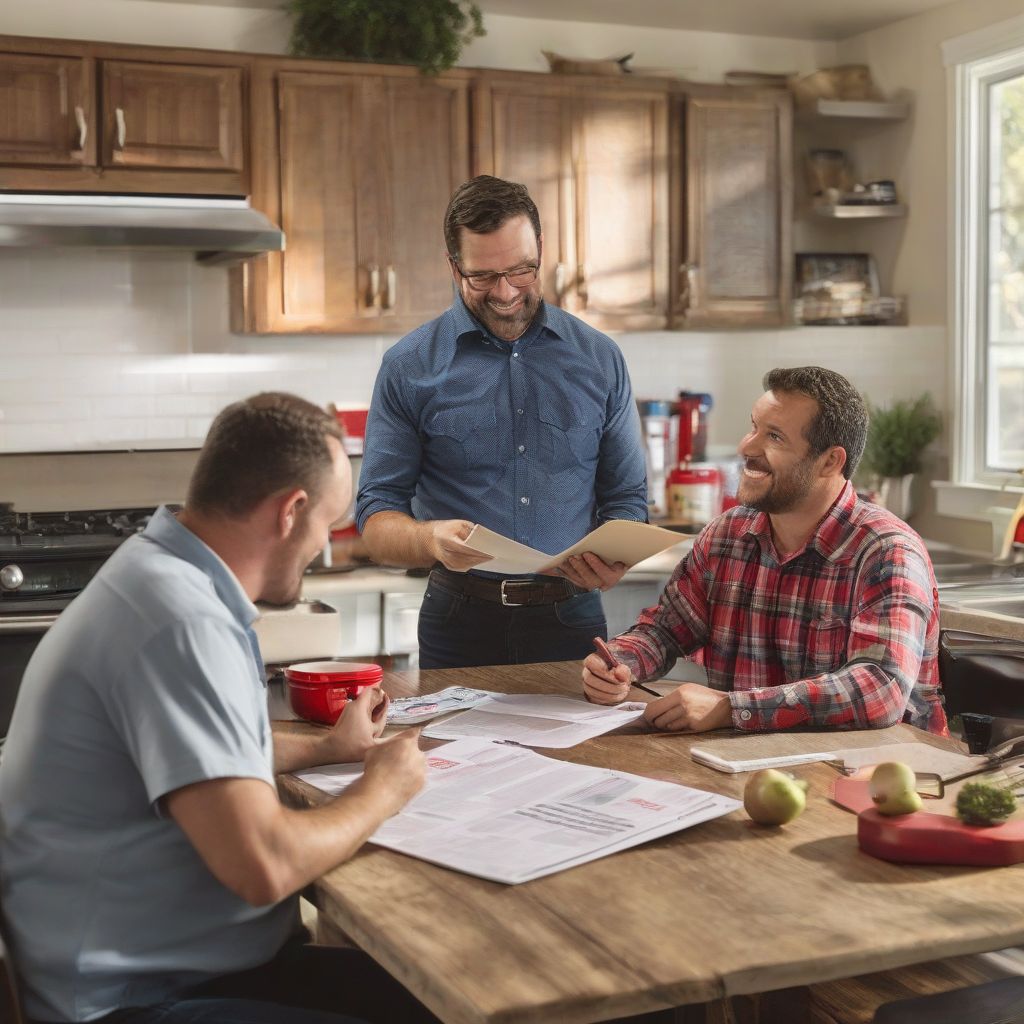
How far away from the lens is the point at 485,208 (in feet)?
8.54

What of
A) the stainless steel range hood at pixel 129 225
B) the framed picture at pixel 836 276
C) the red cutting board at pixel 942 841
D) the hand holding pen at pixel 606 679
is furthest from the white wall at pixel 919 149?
the red cutting board at pixel 942 841

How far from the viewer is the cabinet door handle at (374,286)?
441 centimetres

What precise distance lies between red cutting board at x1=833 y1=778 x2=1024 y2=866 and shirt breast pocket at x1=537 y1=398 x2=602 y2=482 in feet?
4.72

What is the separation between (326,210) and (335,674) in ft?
8.31

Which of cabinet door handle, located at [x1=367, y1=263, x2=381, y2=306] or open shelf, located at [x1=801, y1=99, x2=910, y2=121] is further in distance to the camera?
open shelf, located at [x1=801, y1=99, x2=910, y2=121]

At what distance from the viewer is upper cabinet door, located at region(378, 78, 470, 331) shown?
4414mm

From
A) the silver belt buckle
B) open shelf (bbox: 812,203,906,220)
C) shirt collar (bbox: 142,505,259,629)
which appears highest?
open shelf (bbox: 812,203,906,220)

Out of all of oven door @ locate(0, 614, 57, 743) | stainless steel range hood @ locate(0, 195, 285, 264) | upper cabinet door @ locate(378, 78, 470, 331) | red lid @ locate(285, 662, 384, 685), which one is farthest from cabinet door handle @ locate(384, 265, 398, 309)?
red lid @ locate(285, 662, 384, 685)

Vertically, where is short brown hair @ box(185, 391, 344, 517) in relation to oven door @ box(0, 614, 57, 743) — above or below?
above

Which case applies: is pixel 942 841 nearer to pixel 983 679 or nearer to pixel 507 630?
pixel 983 679

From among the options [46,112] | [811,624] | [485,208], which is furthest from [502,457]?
[46,112]

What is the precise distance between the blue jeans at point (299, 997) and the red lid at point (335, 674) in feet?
1.57

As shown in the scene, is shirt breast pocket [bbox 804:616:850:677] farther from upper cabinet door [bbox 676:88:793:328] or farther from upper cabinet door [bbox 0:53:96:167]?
upper cabinet door [bbox 0:53:96:167]

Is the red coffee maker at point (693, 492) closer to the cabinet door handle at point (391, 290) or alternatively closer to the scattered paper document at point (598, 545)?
the cabinet door handle at point (391, 290)
